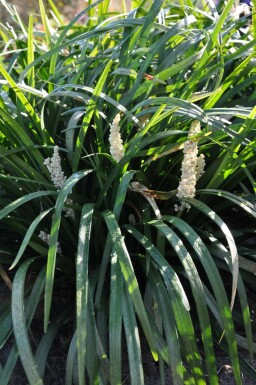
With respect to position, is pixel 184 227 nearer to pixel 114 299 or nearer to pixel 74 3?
pixel 114 299

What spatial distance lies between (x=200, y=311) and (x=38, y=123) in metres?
0.93

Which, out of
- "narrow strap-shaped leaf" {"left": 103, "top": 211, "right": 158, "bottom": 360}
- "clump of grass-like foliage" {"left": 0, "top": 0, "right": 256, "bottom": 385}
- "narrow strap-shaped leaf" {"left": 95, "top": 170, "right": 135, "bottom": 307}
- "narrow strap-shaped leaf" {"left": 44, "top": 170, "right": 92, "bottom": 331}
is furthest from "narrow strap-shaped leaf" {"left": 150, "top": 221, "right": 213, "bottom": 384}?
"narrow strap-shaped leaf" {"left": 44, "top": 170, "right": 92, "bottom": 331}

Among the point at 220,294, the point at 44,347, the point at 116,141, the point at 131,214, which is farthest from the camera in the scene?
the point at 131,214

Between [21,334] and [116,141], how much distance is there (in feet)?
A: 2.07

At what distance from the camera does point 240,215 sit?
247 centimetres

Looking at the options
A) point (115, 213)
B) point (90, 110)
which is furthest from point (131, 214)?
point (90, 110)

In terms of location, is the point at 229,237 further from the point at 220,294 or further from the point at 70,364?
the point at 70,364

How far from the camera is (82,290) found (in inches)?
65.8

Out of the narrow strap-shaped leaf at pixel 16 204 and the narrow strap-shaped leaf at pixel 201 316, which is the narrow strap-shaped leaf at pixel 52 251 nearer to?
the narrow strap-shaped leaf at pixel 16 204

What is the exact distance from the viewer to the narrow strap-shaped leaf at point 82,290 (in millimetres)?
1586

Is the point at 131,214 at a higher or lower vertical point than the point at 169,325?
higher

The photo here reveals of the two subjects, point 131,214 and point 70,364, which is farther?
point 131,214

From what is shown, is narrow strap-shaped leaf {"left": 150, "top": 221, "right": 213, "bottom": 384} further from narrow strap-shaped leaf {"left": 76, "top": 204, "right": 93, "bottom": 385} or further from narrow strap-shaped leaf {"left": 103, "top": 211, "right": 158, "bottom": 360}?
narrow strap-shaped leaf {"left": 76, "top": 204, "right": 93, "bottom": 385}

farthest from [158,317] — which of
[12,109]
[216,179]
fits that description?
[12,109]
